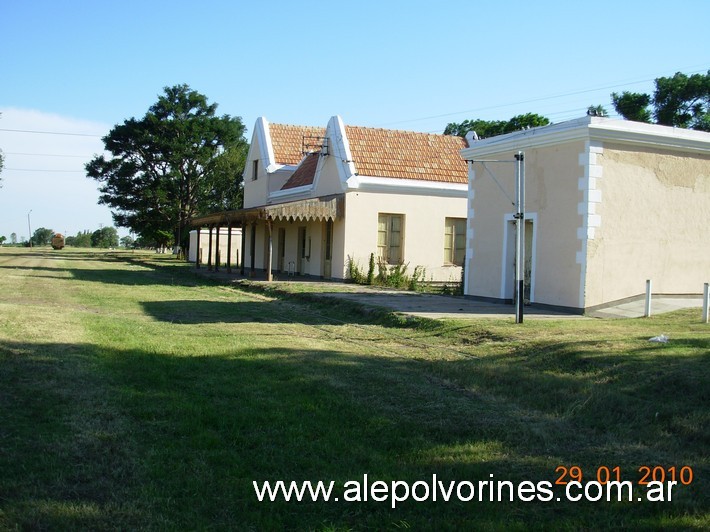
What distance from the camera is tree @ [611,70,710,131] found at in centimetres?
3797

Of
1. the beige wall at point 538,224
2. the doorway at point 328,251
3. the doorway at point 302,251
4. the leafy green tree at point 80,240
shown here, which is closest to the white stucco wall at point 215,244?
the doorway at point 302,251

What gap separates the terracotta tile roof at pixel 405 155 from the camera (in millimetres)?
26172

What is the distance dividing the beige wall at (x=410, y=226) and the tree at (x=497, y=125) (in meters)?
17.3

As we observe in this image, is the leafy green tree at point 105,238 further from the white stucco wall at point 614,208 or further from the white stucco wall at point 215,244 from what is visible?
the white stucco wall at point 614,208

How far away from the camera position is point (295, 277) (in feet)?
92.4

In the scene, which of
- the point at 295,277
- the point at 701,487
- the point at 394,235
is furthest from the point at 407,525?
the point at 295,277

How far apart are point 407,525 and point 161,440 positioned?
2340 mm

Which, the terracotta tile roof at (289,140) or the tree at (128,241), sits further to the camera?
the tree at (128,241)

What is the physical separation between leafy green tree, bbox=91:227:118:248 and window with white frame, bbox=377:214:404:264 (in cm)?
11023

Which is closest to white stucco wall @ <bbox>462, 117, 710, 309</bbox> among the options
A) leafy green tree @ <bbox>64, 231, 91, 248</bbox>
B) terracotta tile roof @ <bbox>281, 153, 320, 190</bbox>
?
terracotta tile roof @ <bbox>281, 153, 320, 190</bbox>

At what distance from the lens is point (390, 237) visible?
26062mm

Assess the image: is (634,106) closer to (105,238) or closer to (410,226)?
(410,226)

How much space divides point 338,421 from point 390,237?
786 inches

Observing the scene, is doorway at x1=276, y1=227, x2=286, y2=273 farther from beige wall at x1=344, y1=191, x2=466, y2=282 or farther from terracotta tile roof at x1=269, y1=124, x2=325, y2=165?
beige wall at x1=344, y1=191, x2=466, y2=282
